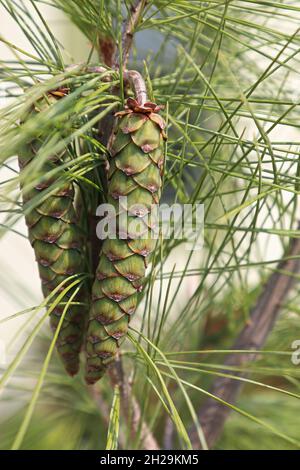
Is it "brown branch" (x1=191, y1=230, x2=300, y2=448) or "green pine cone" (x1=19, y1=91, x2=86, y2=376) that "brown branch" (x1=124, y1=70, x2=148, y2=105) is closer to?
"green pine cone" (x1=19, y1=91, x2=86, y2=376)

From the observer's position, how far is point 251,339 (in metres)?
0.44

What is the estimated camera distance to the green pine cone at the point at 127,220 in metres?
0.26

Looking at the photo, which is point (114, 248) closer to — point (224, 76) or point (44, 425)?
point (224, 76)

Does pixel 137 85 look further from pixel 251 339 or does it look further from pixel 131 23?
pixel 251 339

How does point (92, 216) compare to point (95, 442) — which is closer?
point (92, 216)

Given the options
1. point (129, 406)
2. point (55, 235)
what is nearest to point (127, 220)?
point (55, 235)

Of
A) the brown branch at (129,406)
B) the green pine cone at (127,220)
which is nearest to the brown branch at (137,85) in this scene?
the green pine cone at (127,220)

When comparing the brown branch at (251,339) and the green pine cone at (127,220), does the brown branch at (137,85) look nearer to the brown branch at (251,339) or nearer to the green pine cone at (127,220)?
the green pine cone at (127,220)

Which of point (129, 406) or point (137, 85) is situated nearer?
point (137, 85)

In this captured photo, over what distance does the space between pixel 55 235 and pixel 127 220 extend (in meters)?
0.04

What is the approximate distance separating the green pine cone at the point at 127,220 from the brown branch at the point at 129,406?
0.21 feet
